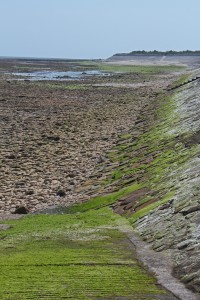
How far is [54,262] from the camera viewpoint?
1224 cm

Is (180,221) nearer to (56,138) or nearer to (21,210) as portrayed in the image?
(21,210)

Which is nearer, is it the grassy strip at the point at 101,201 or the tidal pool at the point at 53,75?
the grassy strip at the point at 101,201

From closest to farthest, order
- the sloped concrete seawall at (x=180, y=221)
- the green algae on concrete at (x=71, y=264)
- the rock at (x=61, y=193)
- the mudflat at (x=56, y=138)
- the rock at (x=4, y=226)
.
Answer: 1. the green algae on concrete at (x=71, y=264)
2. the sloped concrete seawall at (x=180, y=221)
3. the rock at (x=4, y=226)
4. the rock at (x=61, y=193)
5. the mudflat at (x=56, y=138)

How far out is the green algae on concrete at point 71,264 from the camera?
423 inches

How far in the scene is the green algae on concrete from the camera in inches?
423

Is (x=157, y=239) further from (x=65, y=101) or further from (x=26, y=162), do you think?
(x=65, y=101)

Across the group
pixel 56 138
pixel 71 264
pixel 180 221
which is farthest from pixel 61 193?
pixel 56 138

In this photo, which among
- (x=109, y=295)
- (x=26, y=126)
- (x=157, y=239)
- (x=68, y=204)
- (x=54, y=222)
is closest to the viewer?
(x=109, y=295)

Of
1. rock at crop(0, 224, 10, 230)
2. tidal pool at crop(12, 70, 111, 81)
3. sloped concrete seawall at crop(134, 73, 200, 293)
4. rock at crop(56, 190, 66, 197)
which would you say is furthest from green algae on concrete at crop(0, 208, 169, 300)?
tidal pool at crop(12, 70, 111, 81)

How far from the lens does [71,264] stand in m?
12.2

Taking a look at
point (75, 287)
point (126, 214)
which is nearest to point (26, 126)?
point (126, 214)

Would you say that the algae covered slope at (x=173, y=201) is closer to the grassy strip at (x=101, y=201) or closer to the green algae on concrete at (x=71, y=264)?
the grassy strip at (x=101, y=201)

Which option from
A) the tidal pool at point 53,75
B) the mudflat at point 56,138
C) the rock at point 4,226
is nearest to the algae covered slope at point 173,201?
the mudflat at point 56,138

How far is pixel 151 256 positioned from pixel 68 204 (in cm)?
816
